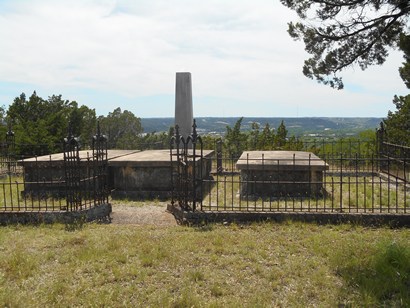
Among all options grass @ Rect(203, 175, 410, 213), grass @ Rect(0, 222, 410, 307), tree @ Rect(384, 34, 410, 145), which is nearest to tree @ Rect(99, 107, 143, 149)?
tree @ Rect(384, 34, 410, 145)

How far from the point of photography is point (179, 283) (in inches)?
216

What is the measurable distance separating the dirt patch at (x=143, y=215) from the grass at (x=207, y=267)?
98 cm

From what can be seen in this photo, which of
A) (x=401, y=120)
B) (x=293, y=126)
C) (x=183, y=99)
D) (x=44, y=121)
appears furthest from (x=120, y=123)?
(x=293, y=126)

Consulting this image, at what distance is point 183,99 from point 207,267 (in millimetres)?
11576

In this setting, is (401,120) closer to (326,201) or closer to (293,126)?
(326,201)

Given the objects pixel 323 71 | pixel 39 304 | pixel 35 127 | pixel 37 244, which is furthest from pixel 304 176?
pixel 35 127

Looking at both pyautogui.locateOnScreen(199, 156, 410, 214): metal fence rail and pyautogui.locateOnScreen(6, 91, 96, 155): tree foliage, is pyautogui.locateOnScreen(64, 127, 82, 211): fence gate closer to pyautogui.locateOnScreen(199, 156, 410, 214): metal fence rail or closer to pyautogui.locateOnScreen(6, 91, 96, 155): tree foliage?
pyautogui.locateOnScreen(199, 156, 410, 214): metal fence rail

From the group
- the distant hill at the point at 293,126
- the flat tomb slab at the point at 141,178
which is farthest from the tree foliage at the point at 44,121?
the distant hill at the point at 293,126

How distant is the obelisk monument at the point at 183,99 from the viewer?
1684 centimetres

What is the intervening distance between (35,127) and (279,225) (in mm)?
15584

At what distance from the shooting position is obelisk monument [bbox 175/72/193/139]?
16844mm

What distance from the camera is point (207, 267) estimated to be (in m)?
6.01

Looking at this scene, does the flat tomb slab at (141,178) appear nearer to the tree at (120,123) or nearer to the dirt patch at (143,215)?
the dirt patch at (143,215)

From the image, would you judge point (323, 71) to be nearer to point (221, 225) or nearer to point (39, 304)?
point (221, 225)
